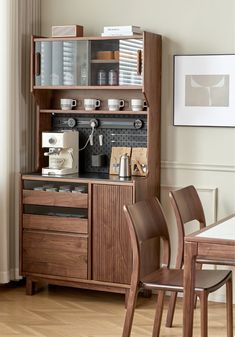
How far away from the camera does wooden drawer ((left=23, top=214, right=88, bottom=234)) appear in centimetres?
520

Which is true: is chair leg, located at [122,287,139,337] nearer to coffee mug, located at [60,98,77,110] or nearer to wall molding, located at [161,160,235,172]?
wall molding, located at [161,160,235,172]

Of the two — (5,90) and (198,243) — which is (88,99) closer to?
(5,90)

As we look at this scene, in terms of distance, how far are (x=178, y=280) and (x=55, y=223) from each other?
148 centimetres

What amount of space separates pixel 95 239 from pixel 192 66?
1.38 metres

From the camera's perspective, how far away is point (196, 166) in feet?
17.3

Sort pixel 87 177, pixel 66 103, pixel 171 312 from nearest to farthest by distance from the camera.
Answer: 1. pixel 171 312
2. pixel 87 177
3. pixel 66 103

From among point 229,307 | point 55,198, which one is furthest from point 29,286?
point 229,307

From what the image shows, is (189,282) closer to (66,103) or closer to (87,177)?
(87,177)

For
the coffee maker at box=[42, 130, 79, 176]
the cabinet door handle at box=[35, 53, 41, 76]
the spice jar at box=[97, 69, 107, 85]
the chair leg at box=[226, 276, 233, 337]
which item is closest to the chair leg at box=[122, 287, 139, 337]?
the chair leg at box=[226, 276, 233, 337]

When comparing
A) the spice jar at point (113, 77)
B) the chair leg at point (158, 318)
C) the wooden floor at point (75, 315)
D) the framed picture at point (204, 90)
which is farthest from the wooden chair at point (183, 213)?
the spice jar at point (113, 77)

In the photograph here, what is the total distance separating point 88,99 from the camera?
5441 mm

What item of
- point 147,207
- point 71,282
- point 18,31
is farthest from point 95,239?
point 18,31

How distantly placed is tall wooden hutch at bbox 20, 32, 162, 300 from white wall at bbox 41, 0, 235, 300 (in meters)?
0.09

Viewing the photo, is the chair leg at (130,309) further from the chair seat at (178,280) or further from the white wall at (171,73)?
the white wall at (171,73)
